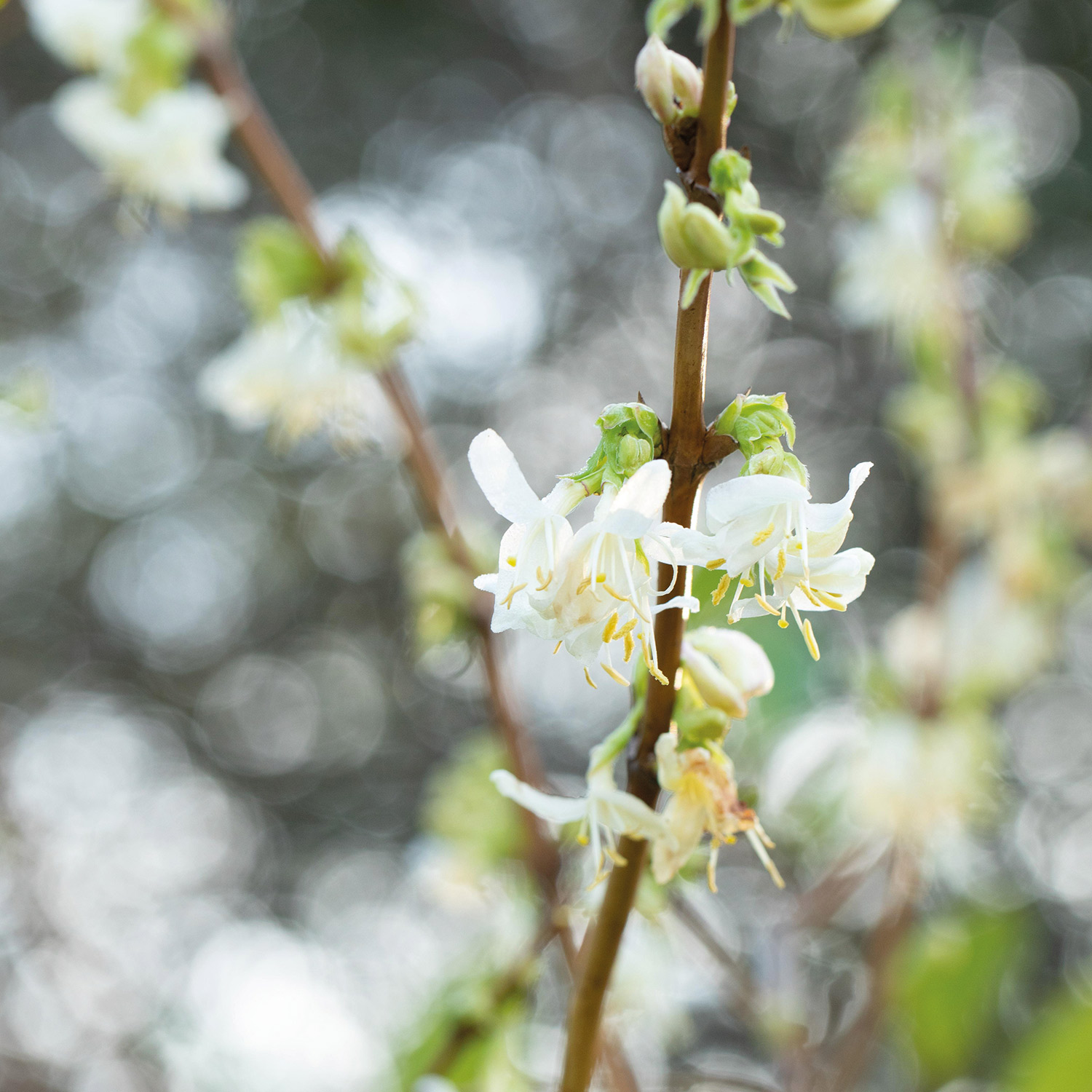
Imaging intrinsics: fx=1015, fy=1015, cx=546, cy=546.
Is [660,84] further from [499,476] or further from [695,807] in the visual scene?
[695,807]

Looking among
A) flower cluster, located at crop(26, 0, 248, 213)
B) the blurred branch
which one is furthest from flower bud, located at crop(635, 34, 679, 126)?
flower cluster, located at crop(26, 0, 248, 213)

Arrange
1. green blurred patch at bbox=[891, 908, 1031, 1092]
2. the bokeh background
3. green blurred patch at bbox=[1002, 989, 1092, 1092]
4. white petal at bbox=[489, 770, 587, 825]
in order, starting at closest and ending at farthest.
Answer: white petal at bbox=[489, 770, 587, 825]
green blurred patch at bbox=[1002, 989, 1092, 1092]
green blurred patch at bbox=[891, 908, 1031, 1092]
the bokeh background

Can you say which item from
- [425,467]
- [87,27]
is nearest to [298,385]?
[425,467]

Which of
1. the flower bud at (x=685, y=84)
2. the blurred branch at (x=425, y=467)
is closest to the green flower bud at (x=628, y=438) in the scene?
the flower bud at (x=685, y=84)

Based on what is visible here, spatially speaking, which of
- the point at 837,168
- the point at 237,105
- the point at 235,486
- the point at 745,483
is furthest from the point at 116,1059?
the point at 235,486

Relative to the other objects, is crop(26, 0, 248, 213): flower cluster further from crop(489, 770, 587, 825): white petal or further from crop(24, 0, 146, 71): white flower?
crop(489, 770, 587, 825): white petal

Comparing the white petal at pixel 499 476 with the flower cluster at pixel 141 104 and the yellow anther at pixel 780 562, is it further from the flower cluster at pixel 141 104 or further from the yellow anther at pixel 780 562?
the flower cluster at pixel 141 104

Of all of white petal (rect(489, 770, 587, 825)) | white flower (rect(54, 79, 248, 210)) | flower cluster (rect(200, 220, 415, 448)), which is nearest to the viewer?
white petal (rect(489, 770, 587, 825))
